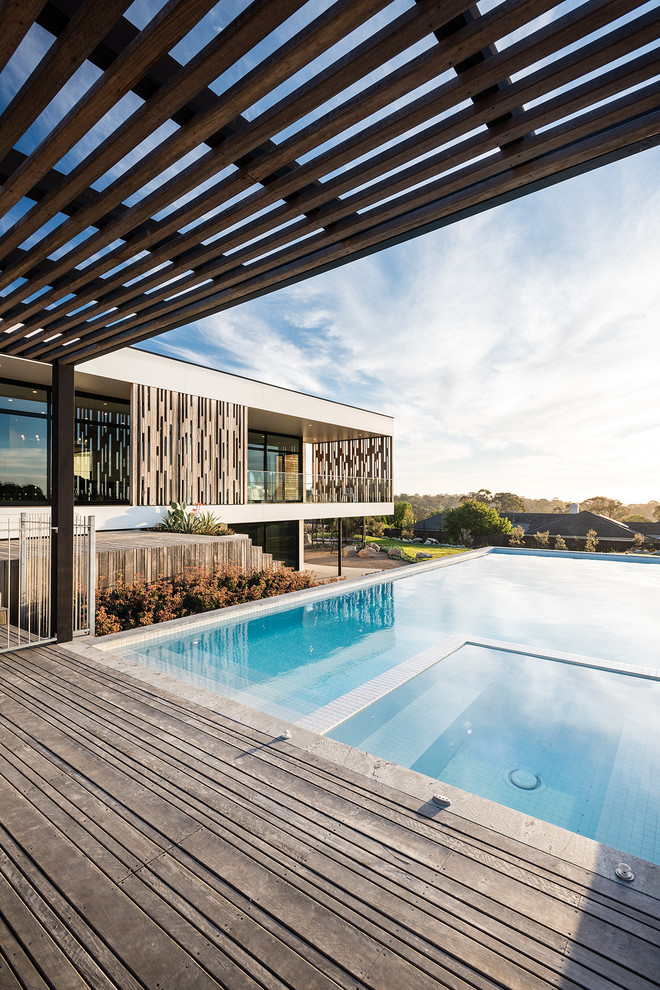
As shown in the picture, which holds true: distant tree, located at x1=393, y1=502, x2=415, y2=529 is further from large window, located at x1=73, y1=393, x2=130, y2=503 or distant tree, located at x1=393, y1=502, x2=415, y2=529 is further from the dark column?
the dark column

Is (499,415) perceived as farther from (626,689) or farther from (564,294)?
(626,689)

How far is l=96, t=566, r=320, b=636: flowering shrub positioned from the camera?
6.82m

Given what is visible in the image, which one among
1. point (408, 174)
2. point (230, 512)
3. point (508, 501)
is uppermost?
point (408, 174)

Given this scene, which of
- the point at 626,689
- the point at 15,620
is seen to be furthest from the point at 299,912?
the point at 15,620

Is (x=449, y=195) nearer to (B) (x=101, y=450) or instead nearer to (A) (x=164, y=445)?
(A) (x=164, y=445)

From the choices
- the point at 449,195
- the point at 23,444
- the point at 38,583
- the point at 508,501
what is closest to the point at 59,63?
the point at 449,195

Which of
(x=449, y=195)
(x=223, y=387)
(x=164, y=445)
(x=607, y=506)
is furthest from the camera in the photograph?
(x=607, y=506)

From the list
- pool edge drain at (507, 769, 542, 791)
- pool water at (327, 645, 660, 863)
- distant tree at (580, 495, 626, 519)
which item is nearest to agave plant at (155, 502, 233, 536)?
pool water at (327, 645, 660, 863)

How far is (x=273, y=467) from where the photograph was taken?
16.7 metres

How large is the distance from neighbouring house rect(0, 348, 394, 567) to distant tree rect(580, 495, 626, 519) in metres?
37.2

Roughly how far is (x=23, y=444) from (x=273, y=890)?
10.3 meters

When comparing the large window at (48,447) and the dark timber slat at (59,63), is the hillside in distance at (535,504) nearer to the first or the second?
the large window at (48,447)

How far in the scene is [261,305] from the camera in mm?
16594

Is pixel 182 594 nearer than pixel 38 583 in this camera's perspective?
No
